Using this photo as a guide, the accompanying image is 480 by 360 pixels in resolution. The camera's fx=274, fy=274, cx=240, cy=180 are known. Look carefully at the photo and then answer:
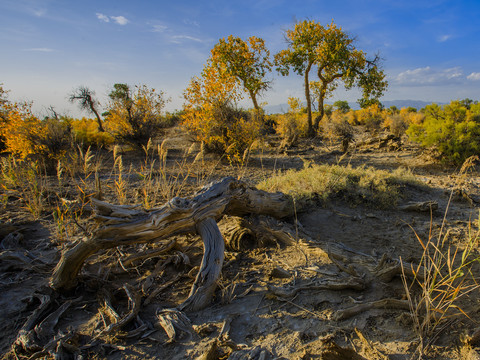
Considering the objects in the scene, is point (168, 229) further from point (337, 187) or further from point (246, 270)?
point (337, 187)

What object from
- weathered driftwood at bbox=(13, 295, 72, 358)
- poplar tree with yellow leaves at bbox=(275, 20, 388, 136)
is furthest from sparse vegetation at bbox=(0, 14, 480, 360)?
poplar tree with yellow leaves at bbox=(275, 20, 388, 136)

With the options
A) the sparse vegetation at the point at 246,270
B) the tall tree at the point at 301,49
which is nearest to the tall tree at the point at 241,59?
the tall tree at the point at 301,49

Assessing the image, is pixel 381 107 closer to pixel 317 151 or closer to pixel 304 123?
pixel 304 123

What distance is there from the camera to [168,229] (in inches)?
113

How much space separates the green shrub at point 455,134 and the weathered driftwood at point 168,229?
794 centimetres

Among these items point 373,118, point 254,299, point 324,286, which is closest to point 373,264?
point 324,286

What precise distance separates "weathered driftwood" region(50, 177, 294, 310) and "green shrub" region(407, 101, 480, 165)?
7938 mm

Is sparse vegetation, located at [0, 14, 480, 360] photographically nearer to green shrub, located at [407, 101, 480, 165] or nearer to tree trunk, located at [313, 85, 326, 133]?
green shrub, located at [407, 101, 480, 165]

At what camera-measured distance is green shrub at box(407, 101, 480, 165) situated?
8.02m

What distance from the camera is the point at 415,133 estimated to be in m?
9.51

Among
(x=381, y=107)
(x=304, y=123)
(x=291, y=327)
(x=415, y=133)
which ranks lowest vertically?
(x=291, y=327)

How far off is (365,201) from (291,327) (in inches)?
141

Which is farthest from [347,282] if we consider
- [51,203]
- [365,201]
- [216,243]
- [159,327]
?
[51,203]

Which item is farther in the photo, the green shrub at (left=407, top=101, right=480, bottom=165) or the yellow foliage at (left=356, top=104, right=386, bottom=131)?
the yellow foliage at (left=356, top=104, right=386, bottom=131)
